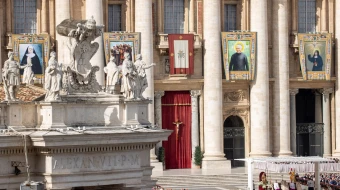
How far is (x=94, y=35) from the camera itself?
1593 inches

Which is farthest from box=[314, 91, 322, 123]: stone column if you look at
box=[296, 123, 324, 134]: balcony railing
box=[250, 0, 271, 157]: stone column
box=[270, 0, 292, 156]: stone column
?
box=[250, 0, 271, 157]: stone column

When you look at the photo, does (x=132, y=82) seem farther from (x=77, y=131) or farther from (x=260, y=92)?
(x=260, y=92)

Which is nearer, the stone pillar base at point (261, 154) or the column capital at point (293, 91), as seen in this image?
the stone pillar base at point (261, 154)

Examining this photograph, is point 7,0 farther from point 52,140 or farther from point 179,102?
point 52,140

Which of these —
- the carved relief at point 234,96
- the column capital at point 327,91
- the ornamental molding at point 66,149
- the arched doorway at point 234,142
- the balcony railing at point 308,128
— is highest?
the column capital at point 327,91

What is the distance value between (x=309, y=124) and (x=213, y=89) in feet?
32.5

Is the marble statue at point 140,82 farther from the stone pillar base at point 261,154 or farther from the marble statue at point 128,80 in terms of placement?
the stone pillar base at point 261,154

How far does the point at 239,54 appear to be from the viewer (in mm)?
87625

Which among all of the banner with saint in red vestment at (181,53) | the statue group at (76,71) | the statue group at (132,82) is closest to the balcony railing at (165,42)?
the banner with saint in red vestment at (181,53)

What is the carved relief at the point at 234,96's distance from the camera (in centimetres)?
8931

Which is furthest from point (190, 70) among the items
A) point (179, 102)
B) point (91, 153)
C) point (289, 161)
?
point (91, 153)

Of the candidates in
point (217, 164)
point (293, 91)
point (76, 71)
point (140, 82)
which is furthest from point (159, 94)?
point (76, 71)

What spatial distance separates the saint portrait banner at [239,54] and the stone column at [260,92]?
0.47m

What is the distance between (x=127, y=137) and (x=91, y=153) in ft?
4.31
